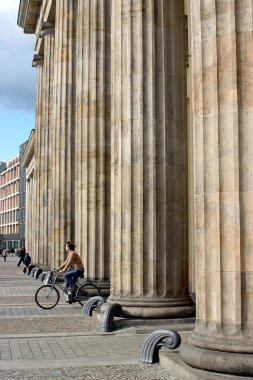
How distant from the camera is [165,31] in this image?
1445 centimetres

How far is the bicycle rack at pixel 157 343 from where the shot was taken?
1012cm

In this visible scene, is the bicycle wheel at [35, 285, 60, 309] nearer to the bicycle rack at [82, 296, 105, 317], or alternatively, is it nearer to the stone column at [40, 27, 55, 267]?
the bicycle rack at [82, 296, 105, 317]

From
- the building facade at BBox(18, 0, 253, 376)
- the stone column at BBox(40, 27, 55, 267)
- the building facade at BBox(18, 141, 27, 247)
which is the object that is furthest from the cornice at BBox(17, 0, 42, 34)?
the building facade at BBox(18, 141, 27, 247)

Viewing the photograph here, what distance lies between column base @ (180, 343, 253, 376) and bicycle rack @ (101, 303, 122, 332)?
5003 mm

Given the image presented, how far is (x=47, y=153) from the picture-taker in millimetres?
37094

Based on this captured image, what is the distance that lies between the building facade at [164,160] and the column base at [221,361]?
0.6 inches

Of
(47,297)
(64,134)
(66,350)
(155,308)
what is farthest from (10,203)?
(66,350)

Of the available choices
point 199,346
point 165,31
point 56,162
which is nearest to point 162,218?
point 165,31

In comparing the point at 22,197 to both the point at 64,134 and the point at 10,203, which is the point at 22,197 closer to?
the point at 10,203

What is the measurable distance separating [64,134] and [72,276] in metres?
9.96

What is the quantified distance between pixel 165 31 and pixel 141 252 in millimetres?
4761

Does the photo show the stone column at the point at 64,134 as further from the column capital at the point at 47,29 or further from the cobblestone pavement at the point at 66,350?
the cobblestone pavement at the point at 66,350

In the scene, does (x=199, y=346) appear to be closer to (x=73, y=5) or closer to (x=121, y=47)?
(x=121, y=47)

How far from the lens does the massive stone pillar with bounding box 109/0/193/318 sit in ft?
45.2
